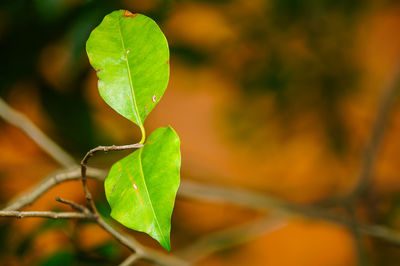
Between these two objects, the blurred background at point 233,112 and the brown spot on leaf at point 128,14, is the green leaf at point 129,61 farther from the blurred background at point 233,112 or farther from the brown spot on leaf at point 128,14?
the blurred background at point 233,112

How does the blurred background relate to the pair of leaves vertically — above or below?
below

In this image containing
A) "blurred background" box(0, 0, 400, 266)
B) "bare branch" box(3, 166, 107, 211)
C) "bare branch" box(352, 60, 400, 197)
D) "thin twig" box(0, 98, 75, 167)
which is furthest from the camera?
"bare branch" box(352, 60, 400, 197)

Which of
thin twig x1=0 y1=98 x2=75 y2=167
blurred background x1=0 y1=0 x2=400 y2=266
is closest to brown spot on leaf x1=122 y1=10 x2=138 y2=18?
blurred background x1=0 y1=0 x2=400 y2=266

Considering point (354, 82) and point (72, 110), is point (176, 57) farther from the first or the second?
point (354, 82)

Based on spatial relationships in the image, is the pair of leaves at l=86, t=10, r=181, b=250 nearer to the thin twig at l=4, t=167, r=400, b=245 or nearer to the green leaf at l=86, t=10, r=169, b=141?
the green leaf at l=86, t=10, r=169, b=141

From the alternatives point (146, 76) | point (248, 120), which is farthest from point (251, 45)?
point (146, 76)

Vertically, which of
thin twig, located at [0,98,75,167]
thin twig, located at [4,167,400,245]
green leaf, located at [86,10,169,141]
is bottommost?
thin twig, located at [4,167,400,245]

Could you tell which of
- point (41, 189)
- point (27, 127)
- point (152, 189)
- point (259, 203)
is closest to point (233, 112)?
point (259, 203)
